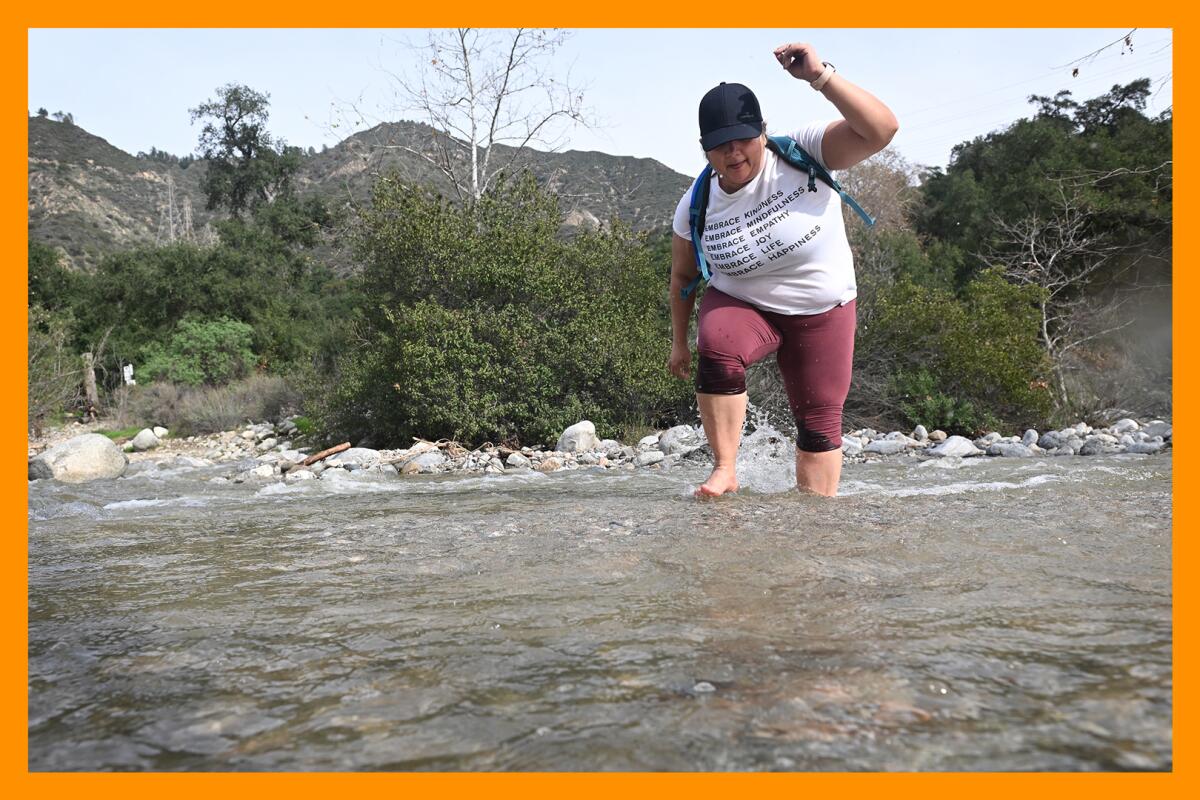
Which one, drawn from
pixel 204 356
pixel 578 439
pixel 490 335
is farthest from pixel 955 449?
pixel 204 356

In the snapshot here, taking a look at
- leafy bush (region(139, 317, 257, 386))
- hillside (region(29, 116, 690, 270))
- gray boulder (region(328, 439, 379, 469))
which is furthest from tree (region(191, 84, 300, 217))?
gray boulder (region(328, 439, 379, 469))

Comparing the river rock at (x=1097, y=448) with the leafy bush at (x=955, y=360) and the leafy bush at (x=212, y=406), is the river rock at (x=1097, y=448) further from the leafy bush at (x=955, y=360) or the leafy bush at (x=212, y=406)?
the leafy bush at (x=212, y=406)

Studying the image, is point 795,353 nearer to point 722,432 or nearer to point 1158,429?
point 722,432

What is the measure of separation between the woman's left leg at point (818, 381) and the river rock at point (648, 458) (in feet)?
16.9

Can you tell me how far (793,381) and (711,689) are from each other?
255 cm

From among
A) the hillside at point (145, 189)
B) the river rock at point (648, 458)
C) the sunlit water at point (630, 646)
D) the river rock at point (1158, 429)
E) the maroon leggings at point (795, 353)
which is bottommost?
the river rock at point (648, 458)

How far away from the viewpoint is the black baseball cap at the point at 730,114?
126 inches

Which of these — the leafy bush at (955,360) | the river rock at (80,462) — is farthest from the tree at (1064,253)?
the river rock at (80,462)

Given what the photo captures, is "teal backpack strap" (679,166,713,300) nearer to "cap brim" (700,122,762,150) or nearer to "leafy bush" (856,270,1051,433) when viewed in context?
"cap brim" (700,122,762,150)

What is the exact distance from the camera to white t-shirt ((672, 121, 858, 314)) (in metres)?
3.35

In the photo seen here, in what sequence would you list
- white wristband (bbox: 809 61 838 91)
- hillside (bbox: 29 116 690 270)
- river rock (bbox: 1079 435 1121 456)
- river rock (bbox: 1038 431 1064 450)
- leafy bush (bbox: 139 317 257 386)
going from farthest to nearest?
1. hillside (bbox: 29 116 690 270)
2. leafy bush (bbox: 139 317 257 386)
3. river rock (bbox: 1038 431 1064 450)
4. river rock (bbox: 1079 435 1121 456)
5. white wristband (bbox: 809 61 838 91)

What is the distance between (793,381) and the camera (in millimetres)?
3684

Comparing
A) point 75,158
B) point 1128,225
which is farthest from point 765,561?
point 75,158

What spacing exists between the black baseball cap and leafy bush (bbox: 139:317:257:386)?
2154 cm
